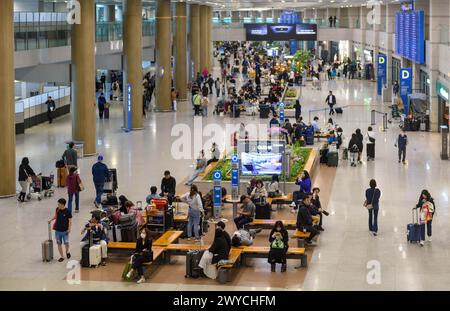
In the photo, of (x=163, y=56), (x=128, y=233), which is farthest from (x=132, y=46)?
(x=128, y=233)

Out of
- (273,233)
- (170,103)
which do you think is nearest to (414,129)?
(170,103)

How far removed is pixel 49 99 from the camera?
4241cm

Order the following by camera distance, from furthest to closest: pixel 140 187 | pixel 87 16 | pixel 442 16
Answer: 1. pixel 442 16
2. pixel 87 16
3. pixel 140 187

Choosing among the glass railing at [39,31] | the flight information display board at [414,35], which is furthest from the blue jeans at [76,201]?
the flight information display board at [414,35]

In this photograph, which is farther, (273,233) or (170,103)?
(170,103)

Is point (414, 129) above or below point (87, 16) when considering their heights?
below

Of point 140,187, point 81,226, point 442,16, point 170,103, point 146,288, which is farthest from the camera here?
point 170,103

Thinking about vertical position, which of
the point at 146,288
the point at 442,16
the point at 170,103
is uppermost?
the point at 442,16

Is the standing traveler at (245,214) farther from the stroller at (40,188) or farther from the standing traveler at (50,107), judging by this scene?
the standing traveler at (50,107)

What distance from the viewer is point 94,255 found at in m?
18.0

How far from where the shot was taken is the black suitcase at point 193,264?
17281mm

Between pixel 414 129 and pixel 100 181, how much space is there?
19.7 m

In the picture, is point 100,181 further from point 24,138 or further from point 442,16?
Result: point 442,16

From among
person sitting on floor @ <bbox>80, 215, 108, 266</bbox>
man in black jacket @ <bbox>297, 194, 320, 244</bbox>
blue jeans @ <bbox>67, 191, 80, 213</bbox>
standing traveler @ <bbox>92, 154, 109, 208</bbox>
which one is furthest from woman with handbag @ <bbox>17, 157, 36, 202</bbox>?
man in black jacket @ <bbox>297, 194, 320, 244</bbox>
